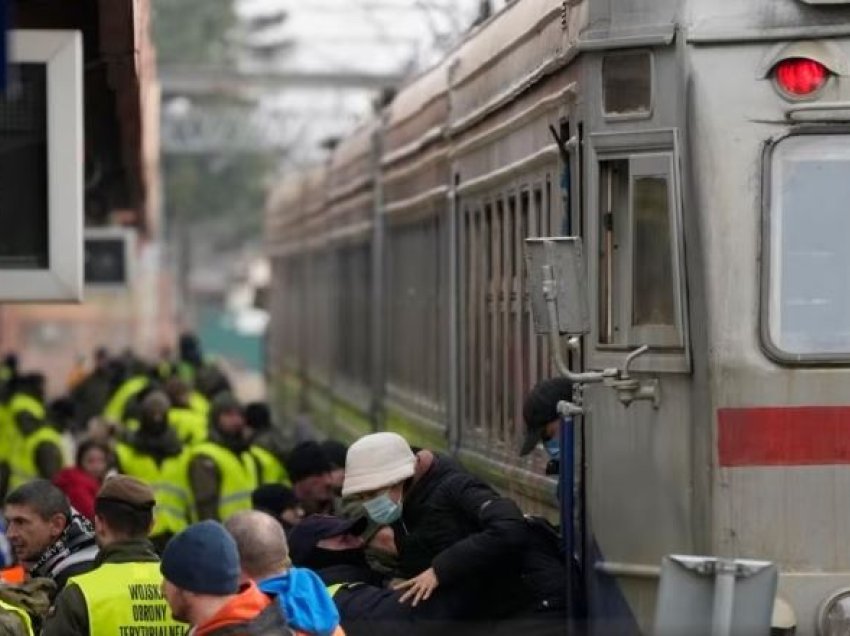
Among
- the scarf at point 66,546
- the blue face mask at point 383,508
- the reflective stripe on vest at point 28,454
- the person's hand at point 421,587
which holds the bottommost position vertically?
the reflective stripe on vest at point 28,454

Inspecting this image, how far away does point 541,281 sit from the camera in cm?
902

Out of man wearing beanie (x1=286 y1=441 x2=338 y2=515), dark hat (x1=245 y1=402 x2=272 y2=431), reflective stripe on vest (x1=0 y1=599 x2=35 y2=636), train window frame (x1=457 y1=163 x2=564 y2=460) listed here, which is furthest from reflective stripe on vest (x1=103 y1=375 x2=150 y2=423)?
reflective stripe on vest (x1=0 y1=599 x2=35 y2=636)

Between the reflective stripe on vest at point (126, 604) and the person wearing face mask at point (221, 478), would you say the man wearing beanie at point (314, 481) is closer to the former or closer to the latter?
the person wearing face mask at point (221, 478)

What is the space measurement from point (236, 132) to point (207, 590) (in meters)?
61.1

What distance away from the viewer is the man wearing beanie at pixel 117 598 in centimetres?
900

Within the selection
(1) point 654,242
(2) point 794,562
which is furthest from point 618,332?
(2) point 794,562

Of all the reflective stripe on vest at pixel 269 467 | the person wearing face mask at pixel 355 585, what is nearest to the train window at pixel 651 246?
the person wearing face mask at pixel 355 585

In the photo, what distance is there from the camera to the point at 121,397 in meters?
24.4

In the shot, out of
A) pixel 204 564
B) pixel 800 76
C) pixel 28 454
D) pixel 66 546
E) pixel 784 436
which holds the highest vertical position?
pixel 800 76

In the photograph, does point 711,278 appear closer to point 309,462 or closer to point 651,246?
point 651,246

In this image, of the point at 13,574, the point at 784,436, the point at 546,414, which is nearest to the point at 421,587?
the point at 546,414

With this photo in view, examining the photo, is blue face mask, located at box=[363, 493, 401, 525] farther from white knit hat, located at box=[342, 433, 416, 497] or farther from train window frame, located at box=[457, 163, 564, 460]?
train window frame, located at box=[457, 163, 564, 460]

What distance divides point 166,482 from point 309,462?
335 centimetres

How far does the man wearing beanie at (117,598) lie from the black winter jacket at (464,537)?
3.53ft
